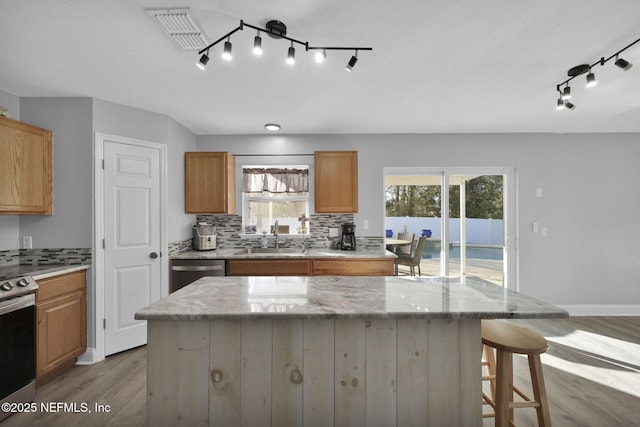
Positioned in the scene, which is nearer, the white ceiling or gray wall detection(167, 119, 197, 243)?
the white ceiling

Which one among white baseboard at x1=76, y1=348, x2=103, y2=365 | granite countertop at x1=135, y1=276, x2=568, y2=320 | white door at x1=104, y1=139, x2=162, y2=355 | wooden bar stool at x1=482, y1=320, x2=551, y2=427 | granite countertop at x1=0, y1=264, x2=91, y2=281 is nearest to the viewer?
granite countertop at x1=135, y1=276, x2=568, y2=320

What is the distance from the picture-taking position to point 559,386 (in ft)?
7.47

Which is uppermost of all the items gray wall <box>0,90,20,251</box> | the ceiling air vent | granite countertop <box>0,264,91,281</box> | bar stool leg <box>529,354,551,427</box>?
the ceiling air vent

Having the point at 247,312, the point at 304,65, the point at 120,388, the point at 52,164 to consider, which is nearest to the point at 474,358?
the point at 247,312

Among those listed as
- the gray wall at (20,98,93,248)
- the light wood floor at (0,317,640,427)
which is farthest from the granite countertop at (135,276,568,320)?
the gray wall at (20,98,93,248)

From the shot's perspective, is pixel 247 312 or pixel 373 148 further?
pixel 373 148

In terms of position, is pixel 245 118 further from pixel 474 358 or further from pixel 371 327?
pixel 474 358

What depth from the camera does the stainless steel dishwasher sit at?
3.20m

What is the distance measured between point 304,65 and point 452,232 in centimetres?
309

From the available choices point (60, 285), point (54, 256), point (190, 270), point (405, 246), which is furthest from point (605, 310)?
point (54, 256)

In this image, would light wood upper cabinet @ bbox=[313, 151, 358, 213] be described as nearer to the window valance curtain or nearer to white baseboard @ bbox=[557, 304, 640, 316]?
the window valance curtain

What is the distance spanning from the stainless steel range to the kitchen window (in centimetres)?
231

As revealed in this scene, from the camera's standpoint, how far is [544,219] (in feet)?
12.8

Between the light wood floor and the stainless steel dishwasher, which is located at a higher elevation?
the stainless steel dishwasher
